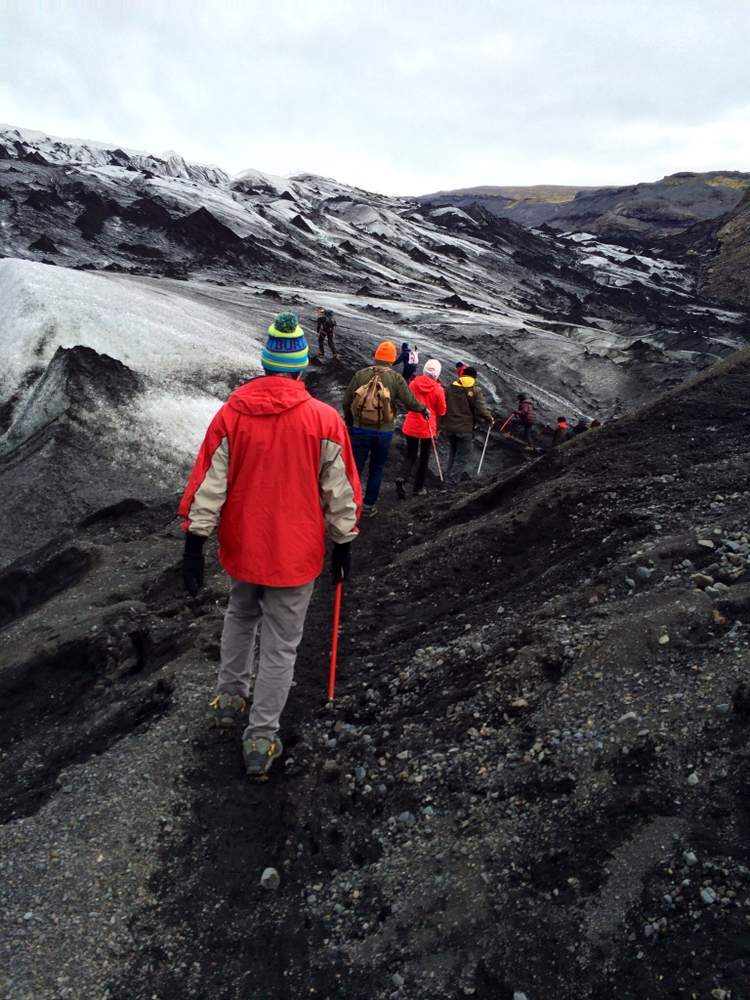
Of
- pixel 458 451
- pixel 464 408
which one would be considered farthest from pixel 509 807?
pixel 458 451

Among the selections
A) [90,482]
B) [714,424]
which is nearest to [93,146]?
[90,482]

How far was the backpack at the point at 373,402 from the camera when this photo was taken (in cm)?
768

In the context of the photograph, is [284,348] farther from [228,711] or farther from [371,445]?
[371,445]

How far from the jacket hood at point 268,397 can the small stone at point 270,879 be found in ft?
7.60

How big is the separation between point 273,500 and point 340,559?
65 cm

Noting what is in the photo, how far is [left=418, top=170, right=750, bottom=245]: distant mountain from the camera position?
3489 inches

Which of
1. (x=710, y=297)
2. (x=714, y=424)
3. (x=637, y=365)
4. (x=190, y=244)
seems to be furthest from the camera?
(x=710, y=297)

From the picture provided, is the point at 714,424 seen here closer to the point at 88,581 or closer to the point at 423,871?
the point at 423,871

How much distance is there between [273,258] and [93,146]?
5671 centimetres

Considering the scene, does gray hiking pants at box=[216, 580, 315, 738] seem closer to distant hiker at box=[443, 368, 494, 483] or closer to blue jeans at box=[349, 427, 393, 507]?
blue jeans at box=[349, 427, 393, 507]

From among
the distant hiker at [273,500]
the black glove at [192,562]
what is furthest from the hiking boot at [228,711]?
the black glove at [192,562]

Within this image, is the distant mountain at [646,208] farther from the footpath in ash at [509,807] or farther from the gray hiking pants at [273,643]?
the gray hiking pants at [273,643]

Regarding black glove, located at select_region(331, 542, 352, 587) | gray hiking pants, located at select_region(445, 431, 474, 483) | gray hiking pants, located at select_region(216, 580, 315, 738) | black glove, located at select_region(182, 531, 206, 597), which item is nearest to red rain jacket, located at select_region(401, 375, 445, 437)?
gray hiking pants, located at select_region(445, 431, 474, 483)

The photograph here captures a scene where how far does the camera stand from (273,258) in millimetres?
37750
